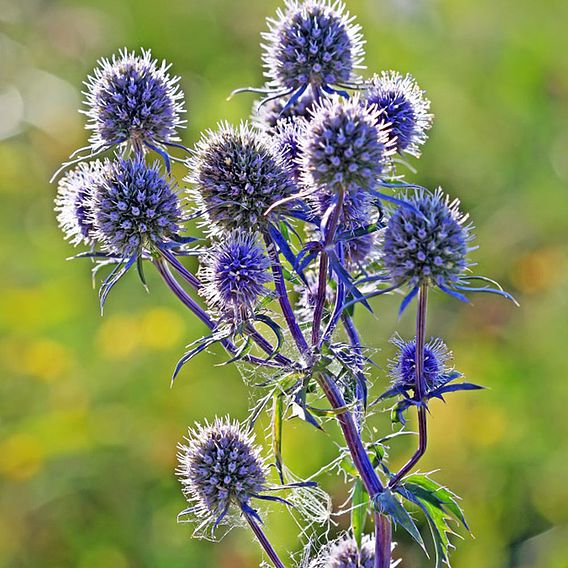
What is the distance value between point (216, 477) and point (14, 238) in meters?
2.96

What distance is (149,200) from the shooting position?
1.69 m

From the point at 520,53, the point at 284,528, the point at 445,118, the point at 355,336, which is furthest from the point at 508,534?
the point at 520,53

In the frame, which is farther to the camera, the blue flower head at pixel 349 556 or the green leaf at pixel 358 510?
the blue flower head at pixel 349 556

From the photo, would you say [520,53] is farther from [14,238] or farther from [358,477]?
[358,477]

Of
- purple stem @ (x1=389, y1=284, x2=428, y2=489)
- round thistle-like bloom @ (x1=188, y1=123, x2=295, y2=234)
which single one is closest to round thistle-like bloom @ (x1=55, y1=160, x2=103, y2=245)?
round thistle-like bloom @ (x1=188, y1=123, x2=295, y2=234)

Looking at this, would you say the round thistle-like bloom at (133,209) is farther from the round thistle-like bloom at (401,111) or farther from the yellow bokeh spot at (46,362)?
the yellow bokeh spot at (46,362)

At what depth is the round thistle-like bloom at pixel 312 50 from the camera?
6.19 feet

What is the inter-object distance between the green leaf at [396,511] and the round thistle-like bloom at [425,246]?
412mm

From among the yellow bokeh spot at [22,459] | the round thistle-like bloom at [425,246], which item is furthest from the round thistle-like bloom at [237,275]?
the yellow bokeh spot at [22,459]

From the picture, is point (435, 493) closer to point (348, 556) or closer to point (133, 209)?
point (348, 556)

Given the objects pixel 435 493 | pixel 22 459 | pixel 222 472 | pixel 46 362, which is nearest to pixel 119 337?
pixel 46 362

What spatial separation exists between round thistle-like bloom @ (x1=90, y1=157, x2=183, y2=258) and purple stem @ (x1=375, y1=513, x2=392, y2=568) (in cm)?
70

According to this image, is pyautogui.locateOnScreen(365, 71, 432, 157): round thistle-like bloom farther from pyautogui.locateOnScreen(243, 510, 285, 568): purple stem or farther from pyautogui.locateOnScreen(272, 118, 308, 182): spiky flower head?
pyautogui.locateOnScreen(243, 510, 285, 568): purple stem

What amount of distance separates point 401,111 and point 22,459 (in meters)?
2.41
